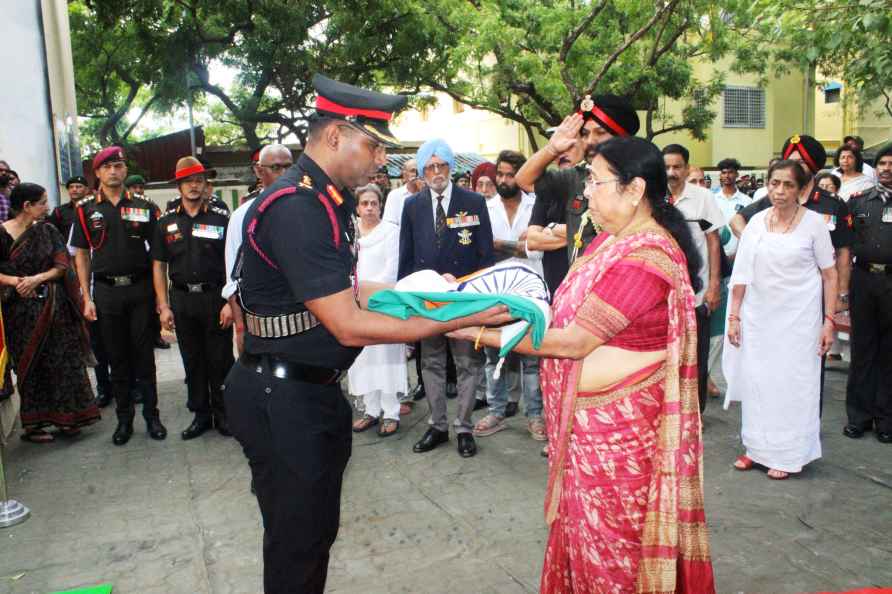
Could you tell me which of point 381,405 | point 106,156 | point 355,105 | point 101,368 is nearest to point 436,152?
point 381,405

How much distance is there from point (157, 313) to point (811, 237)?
5057 millimetres

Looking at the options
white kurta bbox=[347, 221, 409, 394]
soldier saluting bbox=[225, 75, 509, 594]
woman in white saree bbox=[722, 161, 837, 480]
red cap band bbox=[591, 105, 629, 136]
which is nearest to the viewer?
soldier saluting bbox=[225, 75, 509, 594]

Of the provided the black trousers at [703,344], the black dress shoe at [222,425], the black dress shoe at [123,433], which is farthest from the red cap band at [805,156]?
the black dress shoe at [123,433]

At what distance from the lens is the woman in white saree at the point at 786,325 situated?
478 cm

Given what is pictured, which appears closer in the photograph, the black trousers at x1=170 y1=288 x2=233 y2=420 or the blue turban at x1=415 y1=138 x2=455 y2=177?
the blue turban at x1=415 y1=138 x2=455 y2=177

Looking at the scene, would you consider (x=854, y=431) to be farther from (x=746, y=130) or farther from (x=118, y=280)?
(x=746, y=130)

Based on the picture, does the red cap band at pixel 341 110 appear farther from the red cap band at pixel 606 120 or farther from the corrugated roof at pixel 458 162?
the corrugated roof at pixel 458 162

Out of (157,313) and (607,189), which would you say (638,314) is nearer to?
(607,189)

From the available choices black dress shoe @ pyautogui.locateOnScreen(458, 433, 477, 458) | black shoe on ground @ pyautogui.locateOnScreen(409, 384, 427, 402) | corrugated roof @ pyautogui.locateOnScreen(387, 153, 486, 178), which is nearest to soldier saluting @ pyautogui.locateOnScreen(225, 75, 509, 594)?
black dress shoe @ pyautogui.locateOnScreen(458, 433, 477, 458)

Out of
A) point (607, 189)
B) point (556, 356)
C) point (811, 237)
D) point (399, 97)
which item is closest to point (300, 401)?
point (556, 356)

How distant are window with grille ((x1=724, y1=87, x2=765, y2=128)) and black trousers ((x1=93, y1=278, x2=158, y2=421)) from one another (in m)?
25.7

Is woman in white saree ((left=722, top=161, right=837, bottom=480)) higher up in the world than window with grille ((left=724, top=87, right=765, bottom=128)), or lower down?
lower down

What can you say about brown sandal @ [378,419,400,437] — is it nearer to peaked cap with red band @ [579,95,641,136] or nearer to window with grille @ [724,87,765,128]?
peaked cap with red band @ [579,95,641,136]

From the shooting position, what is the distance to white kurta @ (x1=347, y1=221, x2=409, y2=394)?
5.95m
